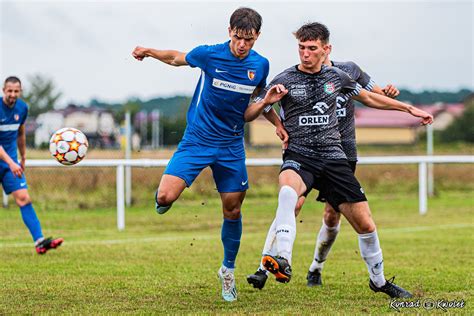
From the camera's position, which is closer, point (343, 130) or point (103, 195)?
point (343, 130)

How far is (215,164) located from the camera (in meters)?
7.41

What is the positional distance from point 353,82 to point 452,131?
184 feet

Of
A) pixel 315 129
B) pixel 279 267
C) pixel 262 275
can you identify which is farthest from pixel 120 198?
pixel 279 267

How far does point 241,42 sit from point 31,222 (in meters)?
5.46

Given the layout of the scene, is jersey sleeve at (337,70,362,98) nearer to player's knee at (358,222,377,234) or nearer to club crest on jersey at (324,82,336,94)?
club crest on jersey at (324,82,336,94)

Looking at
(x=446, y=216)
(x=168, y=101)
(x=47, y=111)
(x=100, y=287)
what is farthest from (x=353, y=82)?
(x=168, y=101)

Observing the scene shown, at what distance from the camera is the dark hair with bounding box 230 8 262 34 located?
6.91 m

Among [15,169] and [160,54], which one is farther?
[15,169]

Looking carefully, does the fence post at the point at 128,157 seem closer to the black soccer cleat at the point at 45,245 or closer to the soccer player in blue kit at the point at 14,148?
the soccer player in blue kit at the point at 14,148

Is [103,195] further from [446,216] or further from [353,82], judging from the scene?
[353,82]

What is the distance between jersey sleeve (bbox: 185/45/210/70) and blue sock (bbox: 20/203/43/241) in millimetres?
4884

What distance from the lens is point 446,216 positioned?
17.8 metres

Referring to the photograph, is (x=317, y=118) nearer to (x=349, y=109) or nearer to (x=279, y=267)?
(x=349, y=109)

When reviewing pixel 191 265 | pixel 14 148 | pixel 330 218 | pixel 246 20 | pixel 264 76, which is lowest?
pixel 191 265
